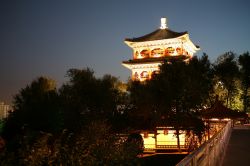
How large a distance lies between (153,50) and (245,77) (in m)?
11.6

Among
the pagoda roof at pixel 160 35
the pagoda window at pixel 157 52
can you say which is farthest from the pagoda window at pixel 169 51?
the pagoda roof at pixel 160 35

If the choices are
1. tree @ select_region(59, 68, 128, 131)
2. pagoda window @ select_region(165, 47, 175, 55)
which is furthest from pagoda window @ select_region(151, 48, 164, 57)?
tree @ select_region(59, 68, 128, 131)

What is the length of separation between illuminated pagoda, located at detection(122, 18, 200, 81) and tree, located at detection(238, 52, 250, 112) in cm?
679

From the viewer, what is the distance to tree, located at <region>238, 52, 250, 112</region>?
41.1 metres

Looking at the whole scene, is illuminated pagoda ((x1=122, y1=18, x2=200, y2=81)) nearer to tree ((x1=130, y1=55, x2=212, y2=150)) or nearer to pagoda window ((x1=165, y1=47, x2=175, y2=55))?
pagoda window ((x1=165, y1=47, x2=175, y2=55))

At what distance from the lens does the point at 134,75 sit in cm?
4419

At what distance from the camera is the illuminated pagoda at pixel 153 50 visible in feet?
137

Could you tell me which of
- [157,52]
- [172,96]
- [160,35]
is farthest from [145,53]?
[172,96]

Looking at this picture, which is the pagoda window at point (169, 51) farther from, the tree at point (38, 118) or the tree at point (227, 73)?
the tree at point (38, 118)

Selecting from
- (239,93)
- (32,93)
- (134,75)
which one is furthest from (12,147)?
(239,93)

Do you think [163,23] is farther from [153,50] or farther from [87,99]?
[87,99]

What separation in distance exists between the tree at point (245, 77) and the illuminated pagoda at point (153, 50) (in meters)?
6.79

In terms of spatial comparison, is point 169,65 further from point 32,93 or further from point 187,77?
point 32,93

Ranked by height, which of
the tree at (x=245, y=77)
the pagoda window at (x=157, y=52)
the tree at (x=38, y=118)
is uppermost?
the pagoda window at (x=157, y=52)
